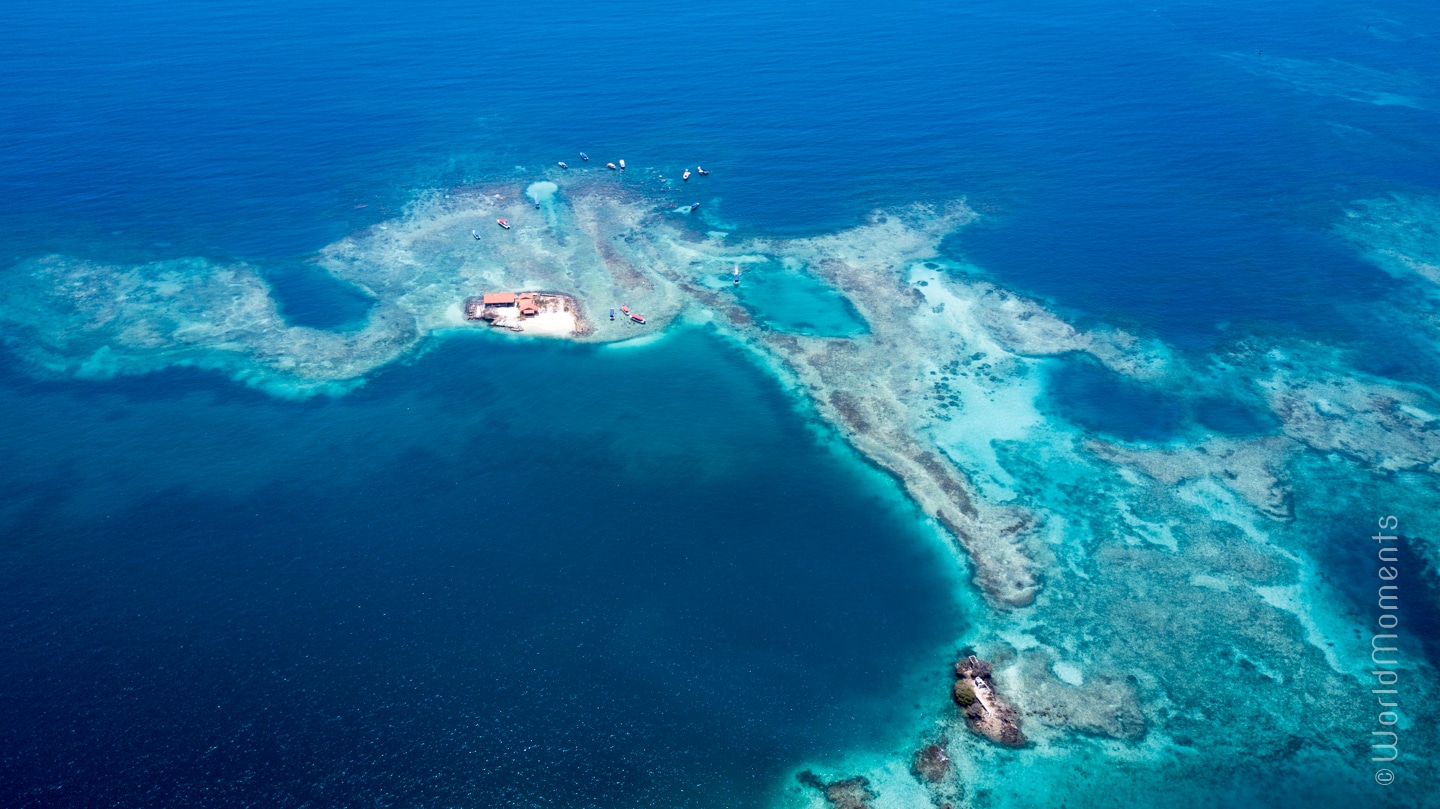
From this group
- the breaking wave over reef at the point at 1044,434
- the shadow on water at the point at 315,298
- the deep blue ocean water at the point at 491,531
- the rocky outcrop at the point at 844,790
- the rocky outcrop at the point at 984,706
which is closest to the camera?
the rocky outcrop at the point at 844,790

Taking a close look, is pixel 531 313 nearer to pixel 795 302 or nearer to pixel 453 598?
pixel 795 302

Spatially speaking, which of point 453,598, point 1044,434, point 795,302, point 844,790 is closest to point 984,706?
point 844,790

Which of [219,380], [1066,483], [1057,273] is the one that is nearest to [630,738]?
[1066,483]

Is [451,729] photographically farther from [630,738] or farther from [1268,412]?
[1268,412]

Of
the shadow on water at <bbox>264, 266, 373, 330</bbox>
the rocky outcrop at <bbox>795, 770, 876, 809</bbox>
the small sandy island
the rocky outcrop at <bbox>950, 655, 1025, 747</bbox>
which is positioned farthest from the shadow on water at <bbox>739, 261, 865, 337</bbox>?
the rocky outcrop at <bbox>795, 770, 876, 809</bbox>

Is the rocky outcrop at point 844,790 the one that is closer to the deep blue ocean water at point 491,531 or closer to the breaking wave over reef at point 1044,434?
the breaking wave over reef at point 1044,434

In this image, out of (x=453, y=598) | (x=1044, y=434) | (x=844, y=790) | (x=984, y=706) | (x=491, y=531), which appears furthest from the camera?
(x=1044, y=434)

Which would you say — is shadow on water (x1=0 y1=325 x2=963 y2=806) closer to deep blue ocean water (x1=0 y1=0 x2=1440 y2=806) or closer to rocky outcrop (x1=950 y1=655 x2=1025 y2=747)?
deep blue ocean water (x1=0 y1=0 x2=1440 y2=806)

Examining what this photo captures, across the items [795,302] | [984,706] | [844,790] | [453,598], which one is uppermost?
[795,302]

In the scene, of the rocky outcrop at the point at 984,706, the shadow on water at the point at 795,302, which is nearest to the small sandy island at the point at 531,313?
the shadow on water at the point at 795,302
